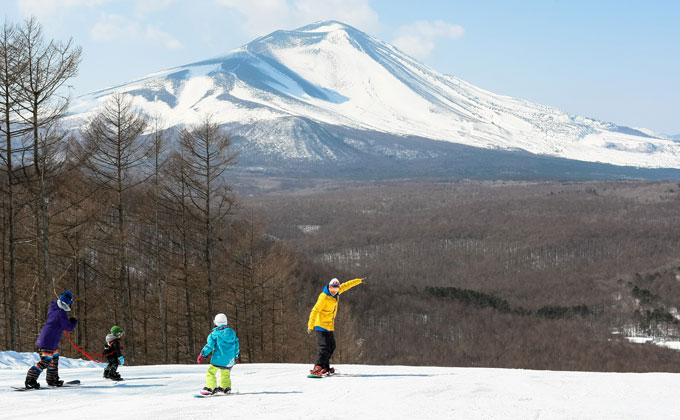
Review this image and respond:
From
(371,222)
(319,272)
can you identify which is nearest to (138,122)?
(319,272)

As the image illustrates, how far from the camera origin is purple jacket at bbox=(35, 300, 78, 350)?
11.1m

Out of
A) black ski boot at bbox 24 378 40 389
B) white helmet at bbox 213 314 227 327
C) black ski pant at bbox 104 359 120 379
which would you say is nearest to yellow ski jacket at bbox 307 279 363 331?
white helmet at bbox 213 314 227 327

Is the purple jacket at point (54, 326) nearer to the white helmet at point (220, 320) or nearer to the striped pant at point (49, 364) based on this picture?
the striped pant at point (49, 364)

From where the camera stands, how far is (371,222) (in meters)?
185

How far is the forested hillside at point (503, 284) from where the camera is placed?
79750 millimetres

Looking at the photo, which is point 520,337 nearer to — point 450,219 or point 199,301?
point 199,301

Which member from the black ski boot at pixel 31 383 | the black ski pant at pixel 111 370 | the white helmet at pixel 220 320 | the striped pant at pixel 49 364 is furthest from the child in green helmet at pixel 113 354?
the white helmet at pixel 220 320

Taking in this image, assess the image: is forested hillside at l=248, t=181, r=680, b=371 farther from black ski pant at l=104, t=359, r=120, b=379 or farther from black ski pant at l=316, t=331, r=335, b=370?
black ski pant at l=104, t=359, r=120, b=379

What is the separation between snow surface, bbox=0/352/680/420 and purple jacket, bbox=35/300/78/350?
83cm

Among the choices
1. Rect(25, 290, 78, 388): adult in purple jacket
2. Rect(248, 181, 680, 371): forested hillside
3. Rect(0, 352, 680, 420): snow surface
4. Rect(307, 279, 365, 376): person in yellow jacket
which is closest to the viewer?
Rect(0, 352, 680, 420): snow surface

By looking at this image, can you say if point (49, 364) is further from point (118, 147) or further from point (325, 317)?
point (118, 147)

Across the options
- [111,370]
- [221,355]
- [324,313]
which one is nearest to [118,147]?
[111,370]

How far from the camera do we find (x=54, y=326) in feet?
36.8

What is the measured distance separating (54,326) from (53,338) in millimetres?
201
